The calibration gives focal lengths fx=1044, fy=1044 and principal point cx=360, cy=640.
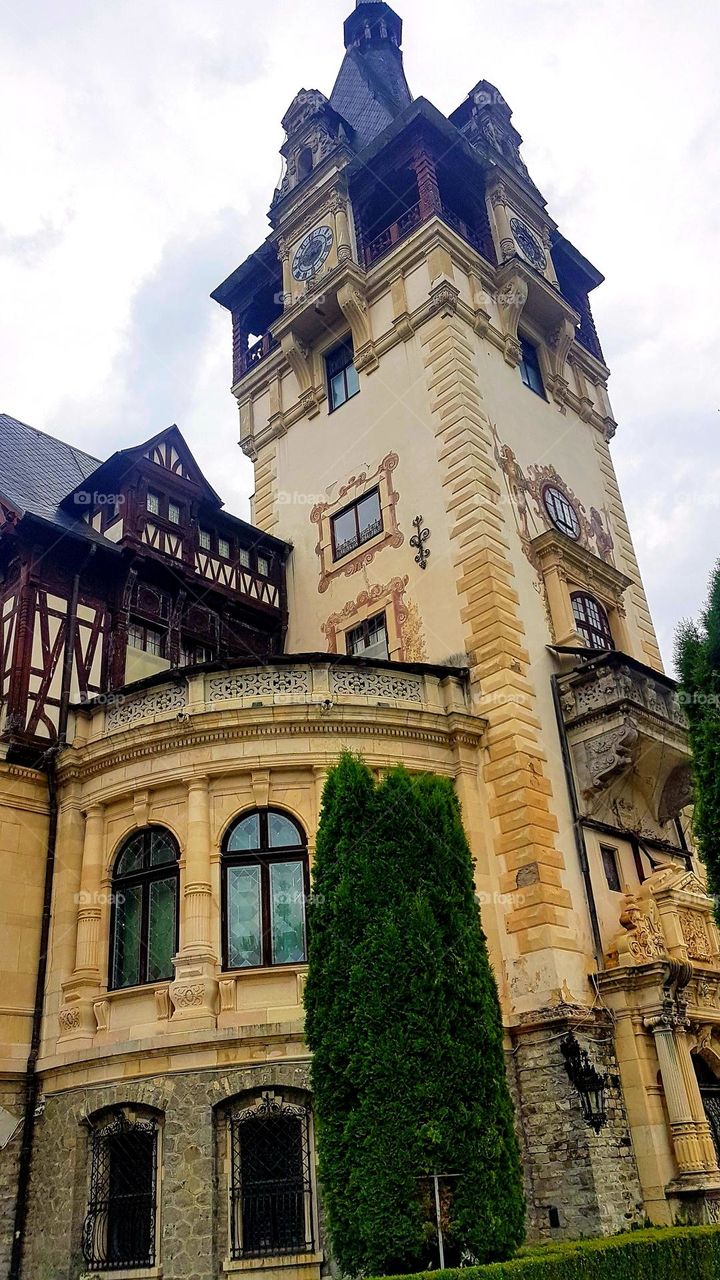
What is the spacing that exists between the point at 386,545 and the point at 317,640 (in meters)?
2.87

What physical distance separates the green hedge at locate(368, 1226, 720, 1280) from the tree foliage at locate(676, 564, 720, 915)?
379cm

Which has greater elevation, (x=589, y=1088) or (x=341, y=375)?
(x=341, y=375)

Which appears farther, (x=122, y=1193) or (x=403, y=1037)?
(x=122, y=1193)

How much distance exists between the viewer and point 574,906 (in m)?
18.3

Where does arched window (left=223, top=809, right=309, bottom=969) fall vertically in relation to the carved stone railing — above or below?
below

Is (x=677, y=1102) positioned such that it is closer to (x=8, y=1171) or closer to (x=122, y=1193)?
(x=122, y=1193)

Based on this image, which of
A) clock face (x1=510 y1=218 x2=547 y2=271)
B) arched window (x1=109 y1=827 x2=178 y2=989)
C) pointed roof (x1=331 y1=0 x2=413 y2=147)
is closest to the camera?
arched window (x1=109 y1=827 x2=178 y2=989)

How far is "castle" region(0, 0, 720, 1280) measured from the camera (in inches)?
609

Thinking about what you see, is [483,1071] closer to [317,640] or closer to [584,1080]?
[584,1080]

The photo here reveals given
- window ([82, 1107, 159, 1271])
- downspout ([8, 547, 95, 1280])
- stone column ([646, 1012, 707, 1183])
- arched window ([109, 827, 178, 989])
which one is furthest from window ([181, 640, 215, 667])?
stone column ([646, 1012, 707, 1183])

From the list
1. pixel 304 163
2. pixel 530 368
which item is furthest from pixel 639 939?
pixel 304 163

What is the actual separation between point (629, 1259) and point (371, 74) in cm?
3700

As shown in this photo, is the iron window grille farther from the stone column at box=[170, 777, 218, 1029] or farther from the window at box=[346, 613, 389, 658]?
the window at box=[346, 613, 389, 658]

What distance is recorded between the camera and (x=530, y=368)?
2745 centimetres
